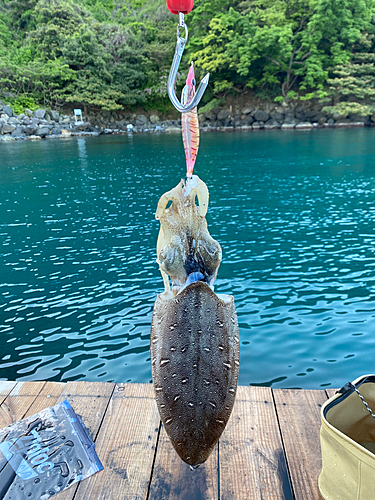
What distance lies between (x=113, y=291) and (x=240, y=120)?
1779 inches

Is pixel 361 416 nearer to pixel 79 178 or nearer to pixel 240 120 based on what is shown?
pixel 79 178

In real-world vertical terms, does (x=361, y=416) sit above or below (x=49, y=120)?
below

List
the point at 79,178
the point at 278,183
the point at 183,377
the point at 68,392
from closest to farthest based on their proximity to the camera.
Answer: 1. the point at 183,377
2. the point at 68,392
3. the point at 278,183
4. the point at 79,178

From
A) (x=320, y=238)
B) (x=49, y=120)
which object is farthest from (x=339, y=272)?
(x=49, y=120)

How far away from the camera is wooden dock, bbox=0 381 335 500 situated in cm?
262

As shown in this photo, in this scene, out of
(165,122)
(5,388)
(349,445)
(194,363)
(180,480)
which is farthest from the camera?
(165,122)

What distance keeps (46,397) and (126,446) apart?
1157 millimetres

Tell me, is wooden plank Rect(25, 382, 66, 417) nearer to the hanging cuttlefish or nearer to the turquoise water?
the turquoise water

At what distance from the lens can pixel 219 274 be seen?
8938 mm

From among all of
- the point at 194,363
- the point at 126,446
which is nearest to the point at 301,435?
the point at 126,446

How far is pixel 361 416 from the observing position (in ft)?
8.26

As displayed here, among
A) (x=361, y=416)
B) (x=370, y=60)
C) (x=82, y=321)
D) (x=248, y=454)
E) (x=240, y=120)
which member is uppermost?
(x=370, y=60)

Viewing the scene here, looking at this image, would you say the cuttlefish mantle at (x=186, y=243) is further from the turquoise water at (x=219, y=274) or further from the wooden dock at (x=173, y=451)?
the turquoise water at (x=219, y=274)

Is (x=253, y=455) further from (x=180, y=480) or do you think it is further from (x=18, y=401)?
(x=18, y=401)
